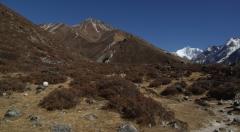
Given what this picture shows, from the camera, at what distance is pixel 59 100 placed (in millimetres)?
22438

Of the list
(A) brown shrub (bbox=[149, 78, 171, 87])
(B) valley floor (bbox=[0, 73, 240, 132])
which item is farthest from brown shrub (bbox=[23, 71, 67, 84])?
(A) brown shrub (bbox=[149, 78, 171, 87])

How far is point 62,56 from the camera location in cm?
5972

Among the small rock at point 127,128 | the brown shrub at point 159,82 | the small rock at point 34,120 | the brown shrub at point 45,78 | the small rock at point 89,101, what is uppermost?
the brown shrub at point 45,78

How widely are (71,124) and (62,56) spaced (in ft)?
136

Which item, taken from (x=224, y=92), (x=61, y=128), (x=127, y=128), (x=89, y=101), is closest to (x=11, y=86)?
(x=89, y=101)

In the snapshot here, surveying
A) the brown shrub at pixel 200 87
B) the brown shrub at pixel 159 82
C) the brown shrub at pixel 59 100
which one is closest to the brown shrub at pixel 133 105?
the brown shrub at pixel 59 100

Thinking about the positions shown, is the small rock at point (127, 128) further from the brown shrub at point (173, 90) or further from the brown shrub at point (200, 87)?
the brown shrub at point (200, 87)

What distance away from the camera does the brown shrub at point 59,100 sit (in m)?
21.8

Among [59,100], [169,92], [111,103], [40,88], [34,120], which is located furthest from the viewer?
[169,92]

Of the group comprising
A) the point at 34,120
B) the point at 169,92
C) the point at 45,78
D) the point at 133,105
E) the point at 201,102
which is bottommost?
the point at 34,120

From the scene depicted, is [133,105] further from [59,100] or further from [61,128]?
[61,128]

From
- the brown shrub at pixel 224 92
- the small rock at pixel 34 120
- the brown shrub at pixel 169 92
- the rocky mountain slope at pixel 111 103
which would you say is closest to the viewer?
the small rock at pixel 34 120

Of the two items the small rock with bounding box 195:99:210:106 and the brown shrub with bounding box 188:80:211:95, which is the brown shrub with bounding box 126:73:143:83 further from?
the small rock with bounding box 195:99:210:106

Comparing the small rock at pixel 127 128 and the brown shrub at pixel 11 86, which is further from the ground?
the brown shrub at pixel 11 86
